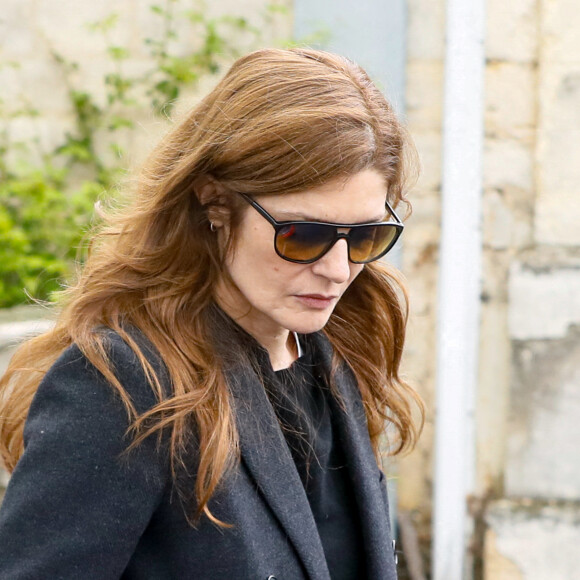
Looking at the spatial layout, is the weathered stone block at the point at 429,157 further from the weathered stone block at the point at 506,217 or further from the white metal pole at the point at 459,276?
the weathered stone block at the point at 506,217

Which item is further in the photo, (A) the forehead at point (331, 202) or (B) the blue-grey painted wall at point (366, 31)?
(B) the blue-grey painted wall at point (366, 31)

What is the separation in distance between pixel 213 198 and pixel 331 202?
243mm

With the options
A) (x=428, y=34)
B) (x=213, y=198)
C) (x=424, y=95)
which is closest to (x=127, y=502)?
(x=213, y=198)

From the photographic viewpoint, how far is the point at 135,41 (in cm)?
450

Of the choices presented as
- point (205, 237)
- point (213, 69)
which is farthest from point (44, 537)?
point (213, 69)

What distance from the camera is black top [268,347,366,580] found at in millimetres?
1863

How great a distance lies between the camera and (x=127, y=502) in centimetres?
147

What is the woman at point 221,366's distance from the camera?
57.8 inches

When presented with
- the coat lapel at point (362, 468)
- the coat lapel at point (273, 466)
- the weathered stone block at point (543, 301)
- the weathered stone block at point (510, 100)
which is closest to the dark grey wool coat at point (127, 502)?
the coat lapel at point (273, 466)

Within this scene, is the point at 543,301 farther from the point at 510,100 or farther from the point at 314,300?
the point at 314,300

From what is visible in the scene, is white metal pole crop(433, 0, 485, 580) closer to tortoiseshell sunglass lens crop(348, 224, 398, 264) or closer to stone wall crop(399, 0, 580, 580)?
stone wall crop(399, 0, 580, 580)

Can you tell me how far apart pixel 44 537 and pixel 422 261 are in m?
2.95

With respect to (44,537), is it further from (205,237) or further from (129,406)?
(205,237)

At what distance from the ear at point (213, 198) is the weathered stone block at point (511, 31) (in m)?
2.32
